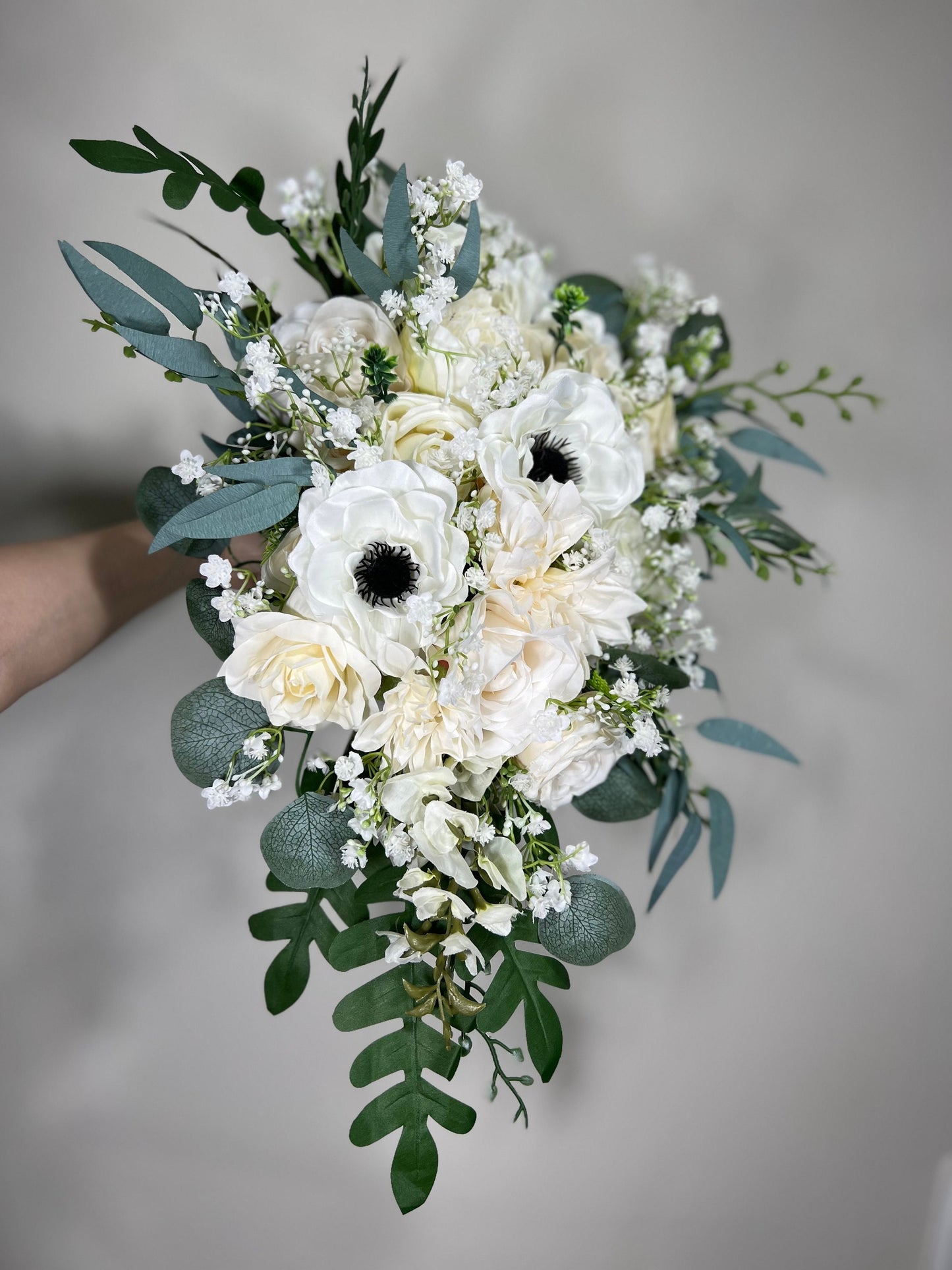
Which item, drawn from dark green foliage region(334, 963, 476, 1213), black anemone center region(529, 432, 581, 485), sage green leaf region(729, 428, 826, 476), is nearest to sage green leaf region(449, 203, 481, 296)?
black anemone center region(529, 432, 581, 485)

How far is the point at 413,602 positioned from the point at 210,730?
22 cm

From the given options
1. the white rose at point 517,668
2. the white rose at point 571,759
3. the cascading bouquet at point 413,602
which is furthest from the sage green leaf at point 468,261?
the white rose at point 571,759

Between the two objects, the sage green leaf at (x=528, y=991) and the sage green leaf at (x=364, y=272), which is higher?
the sage green leaf at (x=364, y=272)

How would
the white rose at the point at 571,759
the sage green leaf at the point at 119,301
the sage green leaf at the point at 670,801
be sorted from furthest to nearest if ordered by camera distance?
the sage green leaf at the point at 670,801
the white rose at the point at 571,759
the sage green leaf at the point at 119,301

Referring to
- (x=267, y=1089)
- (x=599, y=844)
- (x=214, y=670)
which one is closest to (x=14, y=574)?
(x=214, y=670)

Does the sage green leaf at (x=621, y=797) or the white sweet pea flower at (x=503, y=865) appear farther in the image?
the sage green leaf at (x=621, y=797)

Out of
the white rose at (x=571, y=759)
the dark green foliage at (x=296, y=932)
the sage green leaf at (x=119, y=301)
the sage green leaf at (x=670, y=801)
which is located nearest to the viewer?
the sage green leaf at (x=119, y=301)

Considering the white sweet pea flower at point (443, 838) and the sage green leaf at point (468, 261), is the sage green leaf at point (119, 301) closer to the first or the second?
the sage green leaf at point (468, 261)

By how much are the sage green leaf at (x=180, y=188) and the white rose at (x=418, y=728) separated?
405 millimetres

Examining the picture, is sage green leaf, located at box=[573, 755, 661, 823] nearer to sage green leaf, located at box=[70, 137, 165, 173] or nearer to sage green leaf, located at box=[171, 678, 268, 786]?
sage green leaf, located at box=[171, 678, 268, 786]

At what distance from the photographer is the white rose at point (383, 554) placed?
0.60m

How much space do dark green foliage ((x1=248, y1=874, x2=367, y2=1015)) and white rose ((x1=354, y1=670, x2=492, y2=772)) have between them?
219 mm

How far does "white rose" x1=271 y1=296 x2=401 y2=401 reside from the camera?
2.21 ft

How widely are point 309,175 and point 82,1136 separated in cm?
112
